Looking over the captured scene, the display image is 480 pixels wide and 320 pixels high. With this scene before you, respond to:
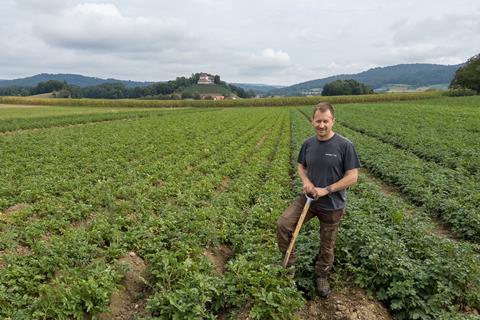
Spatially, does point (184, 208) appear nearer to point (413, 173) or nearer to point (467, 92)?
point (413, 173)

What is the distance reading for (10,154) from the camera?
54.0ft

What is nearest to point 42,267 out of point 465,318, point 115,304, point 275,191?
point 115,304

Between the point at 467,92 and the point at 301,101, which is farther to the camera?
the point at 301,101

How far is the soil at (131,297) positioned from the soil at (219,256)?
1.21m

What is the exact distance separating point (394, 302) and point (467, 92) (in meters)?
95.1

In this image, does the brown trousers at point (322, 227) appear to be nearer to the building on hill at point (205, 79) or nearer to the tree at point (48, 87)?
the tree at point (48, 87)

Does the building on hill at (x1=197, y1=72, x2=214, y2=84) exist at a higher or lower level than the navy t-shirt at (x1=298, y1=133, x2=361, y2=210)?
higher

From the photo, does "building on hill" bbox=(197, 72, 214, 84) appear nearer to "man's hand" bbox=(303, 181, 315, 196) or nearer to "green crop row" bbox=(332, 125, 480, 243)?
"green crop row" bbox=(332, 125, 480, 243)

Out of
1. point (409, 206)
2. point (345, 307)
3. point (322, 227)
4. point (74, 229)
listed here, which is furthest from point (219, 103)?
point (345, 307)

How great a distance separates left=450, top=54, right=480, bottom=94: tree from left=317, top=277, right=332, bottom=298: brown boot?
9147 cm

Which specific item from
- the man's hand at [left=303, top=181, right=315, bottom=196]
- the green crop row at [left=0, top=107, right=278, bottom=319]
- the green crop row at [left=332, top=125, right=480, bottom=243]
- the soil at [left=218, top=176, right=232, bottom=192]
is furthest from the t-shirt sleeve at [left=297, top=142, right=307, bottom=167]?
the soil at [left=218, top=176, right=232, bottom=192]

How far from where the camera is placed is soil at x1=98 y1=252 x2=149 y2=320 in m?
5.14

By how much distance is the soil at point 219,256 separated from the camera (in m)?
6.71

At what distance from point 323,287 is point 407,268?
1.25 metres
